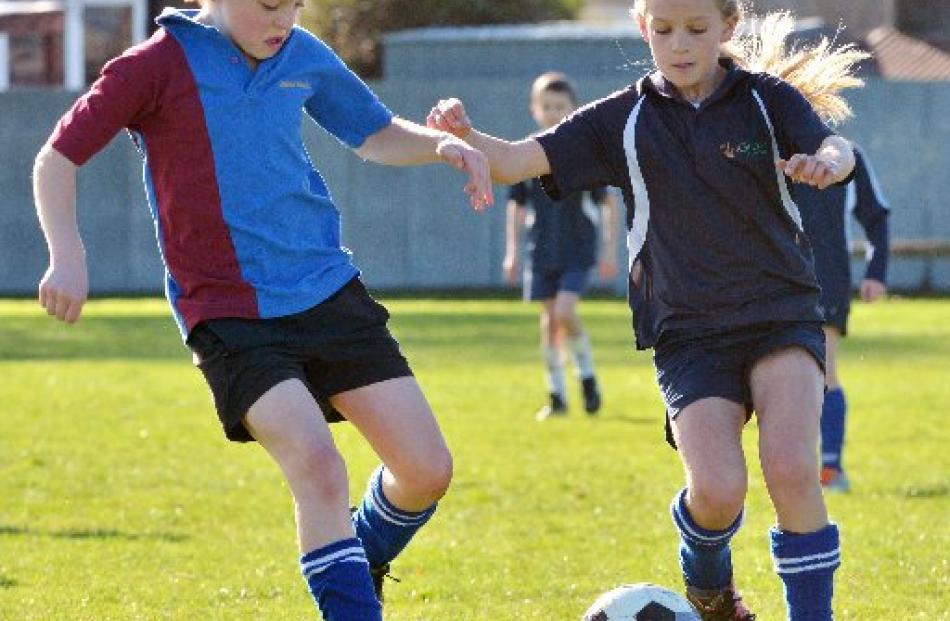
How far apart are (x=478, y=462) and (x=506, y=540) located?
7.46 ft

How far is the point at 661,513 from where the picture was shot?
795 cm

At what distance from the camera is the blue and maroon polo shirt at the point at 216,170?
16.0 feet

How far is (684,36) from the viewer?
204 inches

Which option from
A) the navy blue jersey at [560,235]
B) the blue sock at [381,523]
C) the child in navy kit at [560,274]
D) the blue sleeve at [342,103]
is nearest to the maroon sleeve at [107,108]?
the blue sleeve at [342,103]

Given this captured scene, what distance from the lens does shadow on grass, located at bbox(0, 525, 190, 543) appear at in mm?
7363

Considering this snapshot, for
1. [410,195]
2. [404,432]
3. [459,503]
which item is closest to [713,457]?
[404,432]

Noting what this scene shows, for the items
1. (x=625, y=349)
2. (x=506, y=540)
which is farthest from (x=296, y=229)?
(x=625, y=349)

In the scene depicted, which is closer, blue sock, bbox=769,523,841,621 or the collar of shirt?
blue sock, bbox=769,523,841,621

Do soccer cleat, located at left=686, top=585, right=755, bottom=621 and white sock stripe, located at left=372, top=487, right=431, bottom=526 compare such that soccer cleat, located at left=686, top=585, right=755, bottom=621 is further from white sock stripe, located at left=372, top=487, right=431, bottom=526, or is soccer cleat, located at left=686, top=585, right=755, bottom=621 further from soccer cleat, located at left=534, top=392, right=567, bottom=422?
soccer cleat, located at left=534, top=392, right=567, bottom=422

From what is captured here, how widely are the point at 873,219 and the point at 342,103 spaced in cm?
354

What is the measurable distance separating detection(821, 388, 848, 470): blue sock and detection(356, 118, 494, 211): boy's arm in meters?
3.53

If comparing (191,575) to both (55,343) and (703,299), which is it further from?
(55,343)

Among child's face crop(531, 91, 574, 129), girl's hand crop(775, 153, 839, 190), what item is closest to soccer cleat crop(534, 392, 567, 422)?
child's face crop(531, 91, 574, 129)

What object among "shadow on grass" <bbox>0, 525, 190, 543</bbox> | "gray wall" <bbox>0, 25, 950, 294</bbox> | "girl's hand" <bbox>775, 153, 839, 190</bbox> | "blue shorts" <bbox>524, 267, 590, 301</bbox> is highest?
"girl's hand" <bbox>775, 153, 839, 190</bbox>
